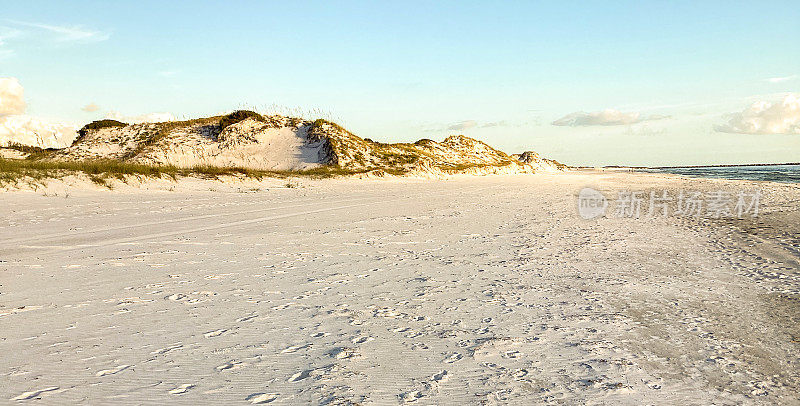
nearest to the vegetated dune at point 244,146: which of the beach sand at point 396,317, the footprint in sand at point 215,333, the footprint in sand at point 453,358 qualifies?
the beach sand at point 396,317

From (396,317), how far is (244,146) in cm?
4058

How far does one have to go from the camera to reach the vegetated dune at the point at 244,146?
39781 mm

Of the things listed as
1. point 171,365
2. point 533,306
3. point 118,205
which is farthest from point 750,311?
point 118,205

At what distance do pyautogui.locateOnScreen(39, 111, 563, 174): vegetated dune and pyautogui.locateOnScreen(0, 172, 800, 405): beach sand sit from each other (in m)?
28.5

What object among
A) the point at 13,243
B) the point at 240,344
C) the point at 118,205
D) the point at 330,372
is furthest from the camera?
the point at 118,205

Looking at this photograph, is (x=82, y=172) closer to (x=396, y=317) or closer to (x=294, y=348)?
(x=396, y=317)

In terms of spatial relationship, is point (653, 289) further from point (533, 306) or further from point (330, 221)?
point (330, 221)

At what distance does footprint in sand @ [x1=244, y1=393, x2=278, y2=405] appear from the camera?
2.92 m

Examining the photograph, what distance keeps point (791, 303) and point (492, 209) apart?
9014mm

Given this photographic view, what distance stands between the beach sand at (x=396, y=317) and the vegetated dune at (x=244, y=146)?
2852 cm

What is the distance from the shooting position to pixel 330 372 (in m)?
3.32

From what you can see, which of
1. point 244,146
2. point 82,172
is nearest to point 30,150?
point 244,146

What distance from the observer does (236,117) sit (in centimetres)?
4556

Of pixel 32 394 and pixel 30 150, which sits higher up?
pixel 30 150
